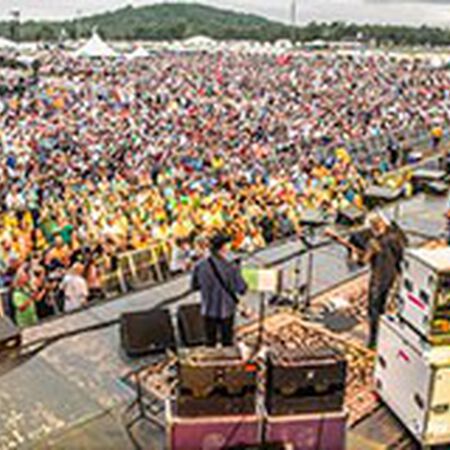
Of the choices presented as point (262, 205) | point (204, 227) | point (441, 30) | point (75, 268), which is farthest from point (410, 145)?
point (441, 30)

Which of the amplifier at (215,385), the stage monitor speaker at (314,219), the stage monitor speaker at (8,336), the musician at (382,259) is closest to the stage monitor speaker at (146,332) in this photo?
the stage monitor speaker at (8,336)

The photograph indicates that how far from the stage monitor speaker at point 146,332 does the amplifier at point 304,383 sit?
229 cm

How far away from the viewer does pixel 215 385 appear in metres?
5.05

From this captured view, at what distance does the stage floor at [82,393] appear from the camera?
5.75m

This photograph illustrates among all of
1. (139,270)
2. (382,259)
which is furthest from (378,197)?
(382,259)

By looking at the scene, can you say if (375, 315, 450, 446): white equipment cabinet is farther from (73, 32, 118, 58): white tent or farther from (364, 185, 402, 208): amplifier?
(73, 32, 118, 58): white tent

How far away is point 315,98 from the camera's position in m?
38.6

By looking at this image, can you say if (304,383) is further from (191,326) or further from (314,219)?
(314,219)

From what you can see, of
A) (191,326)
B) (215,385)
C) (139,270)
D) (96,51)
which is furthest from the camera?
(96,51)

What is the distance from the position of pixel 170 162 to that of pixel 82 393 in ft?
48.6

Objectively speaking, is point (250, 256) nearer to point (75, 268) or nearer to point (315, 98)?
point (75, 268)

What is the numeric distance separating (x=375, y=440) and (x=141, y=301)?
414 centimetres

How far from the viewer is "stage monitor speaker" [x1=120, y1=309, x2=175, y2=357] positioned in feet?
23.5

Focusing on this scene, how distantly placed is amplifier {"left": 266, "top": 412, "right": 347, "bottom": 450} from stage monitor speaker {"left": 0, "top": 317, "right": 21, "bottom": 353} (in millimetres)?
3425
